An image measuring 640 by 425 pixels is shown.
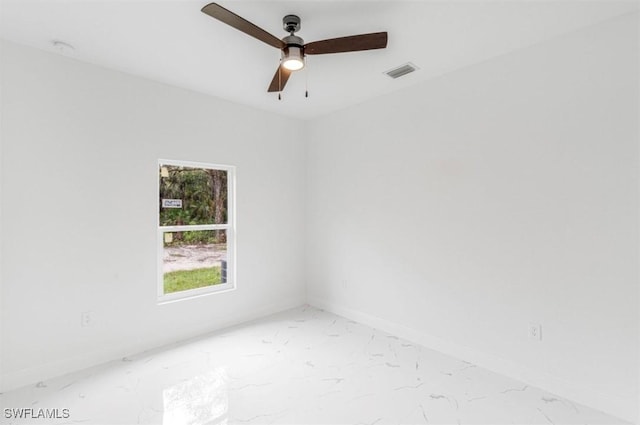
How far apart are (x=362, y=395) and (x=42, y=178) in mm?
3041

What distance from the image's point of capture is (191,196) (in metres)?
3.53

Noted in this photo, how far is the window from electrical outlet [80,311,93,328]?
606 millimetres

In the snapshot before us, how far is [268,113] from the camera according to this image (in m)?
4.08

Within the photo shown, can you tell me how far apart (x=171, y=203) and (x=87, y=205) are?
75 cm

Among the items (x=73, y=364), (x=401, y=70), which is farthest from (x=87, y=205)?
(x=401, y=70)

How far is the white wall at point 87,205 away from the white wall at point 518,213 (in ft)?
6.09

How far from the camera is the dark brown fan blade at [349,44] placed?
199 centimetres

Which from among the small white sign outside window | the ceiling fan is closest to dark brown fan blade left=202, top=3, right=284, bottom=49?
the ceiling fan

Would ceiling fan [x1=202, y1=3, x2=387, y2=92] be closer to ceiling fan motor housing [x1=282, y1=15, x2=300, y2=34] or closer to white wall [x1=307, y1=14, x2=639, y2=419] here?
ceiling fan motor housing [x1=282, y1=15, x2=300, y2=34]

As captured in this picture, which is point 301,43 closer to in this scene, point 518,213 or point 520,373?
point 518,213

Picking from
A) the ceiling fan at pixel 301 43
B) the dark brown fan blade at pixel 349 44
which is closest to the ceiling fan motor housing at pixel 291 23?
the ceiling fan at pixel 301 43

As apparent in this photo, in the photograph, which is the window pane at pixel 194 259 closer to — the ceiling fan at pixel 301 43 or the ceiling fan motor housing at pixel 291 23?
the ceiling fan at pixel 301 43

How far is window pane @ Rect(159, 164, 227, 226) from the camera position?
10.9 feet

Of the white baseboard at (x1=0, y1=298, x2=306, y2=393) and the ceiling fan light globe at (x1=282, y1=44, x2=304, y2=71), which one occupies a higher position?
the ceiling fan light globe at (x1=282, y1=44, x2=304, y2=71)
